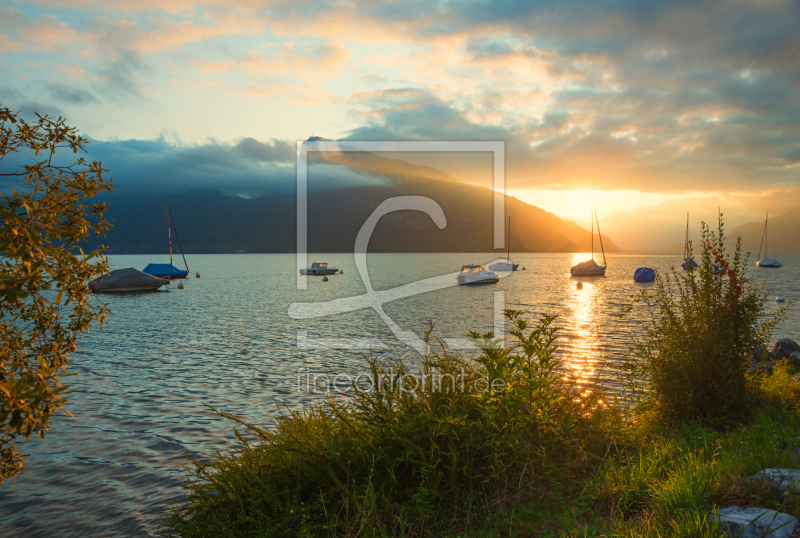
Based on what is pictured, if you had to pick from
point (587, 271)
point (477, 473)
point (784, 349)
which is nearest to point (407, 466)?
point (477, 473)

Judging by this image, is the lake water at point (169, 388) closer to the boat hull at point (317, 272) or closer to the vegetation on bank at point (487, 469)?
the vegetation on bank at point (487, 469)

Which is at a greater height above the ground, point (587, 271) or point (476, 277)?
point (587, 271)

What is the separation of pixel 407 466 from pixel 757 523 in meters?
3.60

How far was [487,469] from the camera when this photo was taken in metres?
5.72

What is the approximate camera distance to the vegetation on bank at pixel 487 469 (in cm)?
493

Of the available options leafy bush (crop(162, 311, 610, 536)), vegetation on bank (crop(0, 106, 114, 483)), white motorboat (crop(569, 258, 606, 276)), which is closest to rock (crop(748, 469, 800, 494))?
leafy bush (crop(162, 311, 610, 536))

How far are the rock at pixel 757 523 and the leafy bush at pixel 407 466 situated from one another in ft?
5.96

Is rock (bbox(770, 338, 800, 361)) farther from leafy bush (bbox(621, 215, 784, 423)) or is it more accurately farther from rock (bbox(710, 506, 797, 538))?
rock (bbox(710, 506, 797, 538))

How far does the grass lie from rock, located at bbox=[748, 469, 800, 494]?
5.6 inches

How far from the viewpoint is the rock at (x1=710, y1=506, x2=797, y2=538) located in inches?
160

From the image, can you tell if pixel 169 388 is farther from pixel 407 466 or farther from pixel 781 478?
pixel 781 478

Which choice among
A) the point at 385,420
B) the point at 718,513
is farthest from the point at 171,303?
the point at 718,513

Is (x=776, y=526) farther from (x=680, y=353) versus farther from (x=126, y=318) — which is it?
(x=126, y=318)

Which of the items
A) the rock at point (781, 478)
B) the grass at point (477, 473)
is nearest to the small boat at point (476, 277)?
the grass at point (477, 473)
